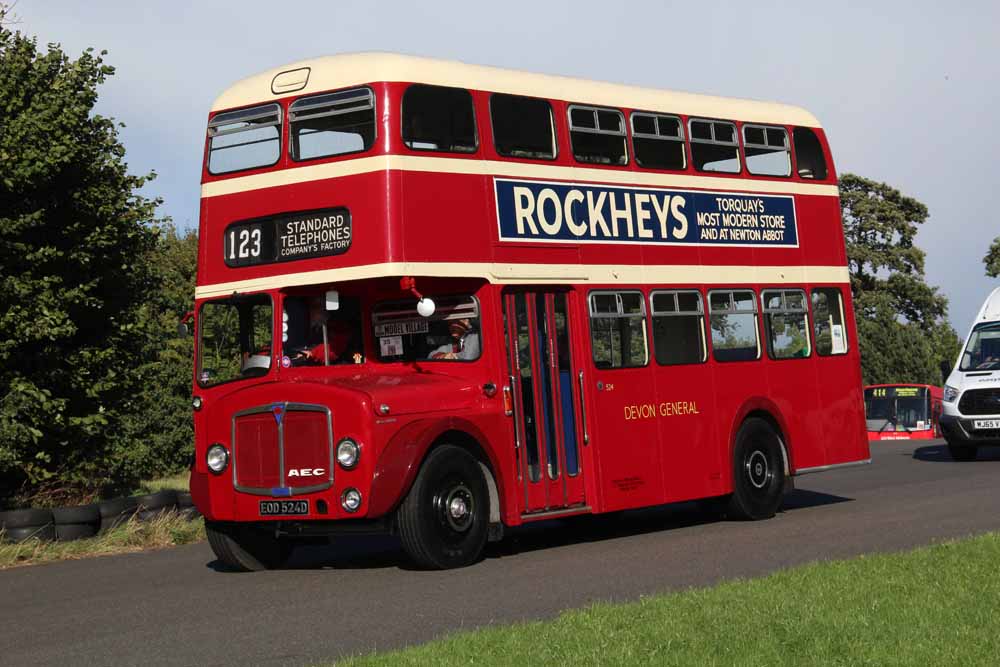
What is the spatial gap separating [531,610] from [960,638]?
307 centimetres

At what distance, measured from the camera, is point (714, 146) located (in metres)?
16.9

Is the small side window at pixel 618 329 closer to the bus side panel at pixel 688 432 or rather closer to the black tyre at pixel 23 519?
the bus side panel at pixel 688 432

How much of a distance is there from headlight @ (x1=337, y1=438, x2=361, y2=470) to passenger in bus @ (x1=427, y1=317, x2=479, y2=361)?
1.73 metres

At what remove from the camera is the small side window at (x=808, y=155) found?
59.2ft

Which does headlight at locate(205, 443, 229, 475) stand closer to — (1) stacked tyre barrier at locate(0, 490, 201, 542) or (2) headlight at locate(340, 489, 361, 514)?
(2) headlight at locate(340, 489, 361, 514)

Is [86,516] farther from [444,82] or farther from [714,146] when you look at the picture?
Result: [714,146]

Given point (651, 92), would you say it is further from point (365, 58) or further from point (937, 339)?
point (937, 339)

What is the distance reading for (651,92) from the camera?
16266 mm

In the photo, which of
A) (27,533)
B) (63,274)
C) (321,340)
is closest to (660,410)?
(321,340)

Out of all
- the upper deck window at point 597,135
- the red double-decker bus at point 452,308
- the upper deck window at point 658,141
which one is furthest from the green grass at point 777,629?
the upper deck window at point 658,141

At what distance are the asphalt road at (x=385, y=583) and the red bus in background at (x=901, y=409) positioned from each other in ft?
100

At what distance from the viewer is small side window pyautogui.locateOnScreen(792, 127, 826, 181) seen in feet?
59.2

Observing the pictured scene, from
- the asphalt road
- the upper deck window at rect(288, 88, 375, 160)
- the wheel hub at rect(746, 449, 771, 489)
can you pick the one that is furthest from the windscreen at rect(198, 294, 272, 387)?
the wheel hub at rect(746, 449, 771, 489)


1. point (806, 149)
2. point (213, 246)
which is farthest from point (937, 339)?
point (213, 246)
